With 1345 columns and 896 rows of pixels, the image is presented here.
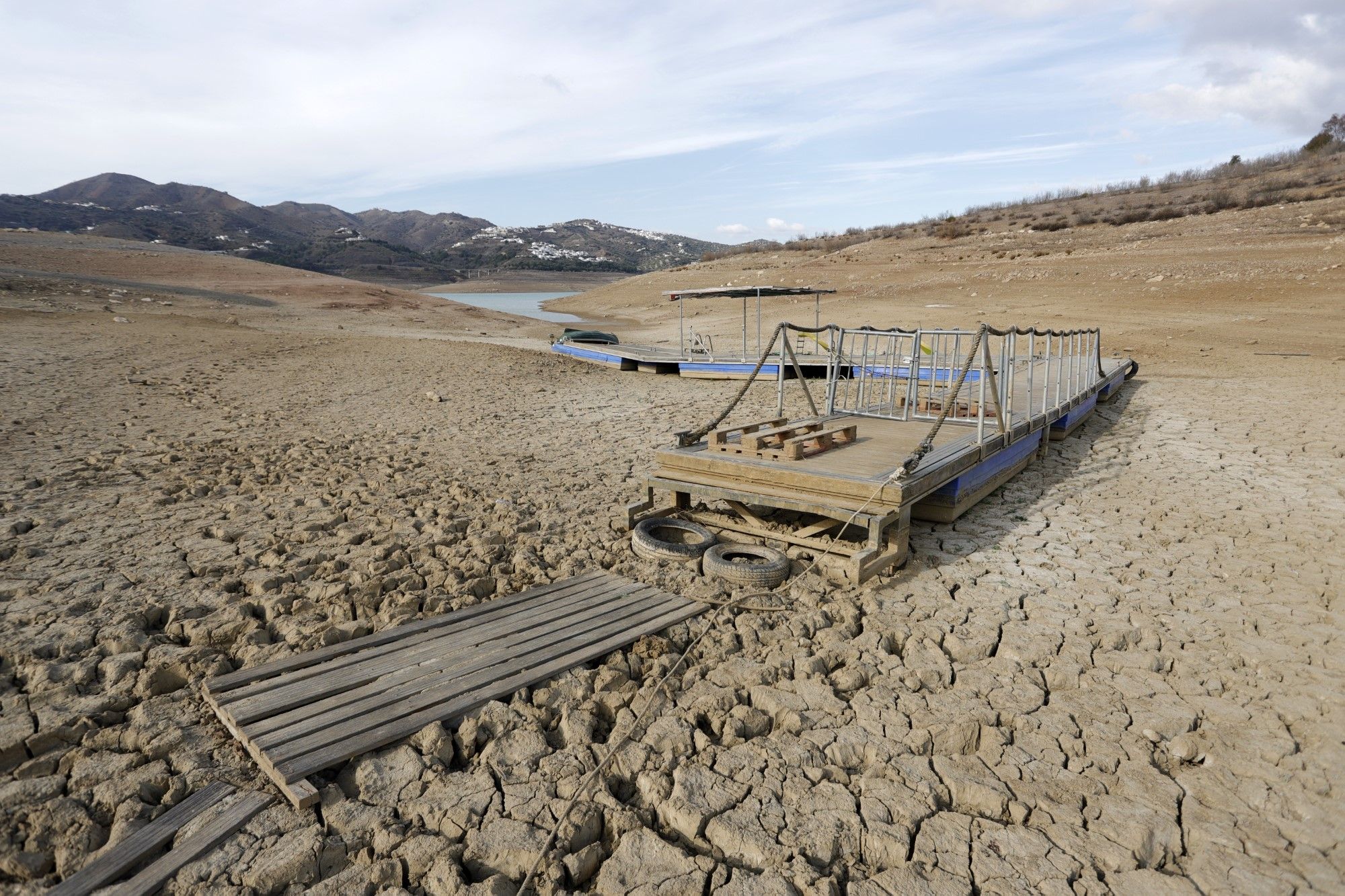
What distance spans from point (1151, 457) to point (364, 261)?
92101mm

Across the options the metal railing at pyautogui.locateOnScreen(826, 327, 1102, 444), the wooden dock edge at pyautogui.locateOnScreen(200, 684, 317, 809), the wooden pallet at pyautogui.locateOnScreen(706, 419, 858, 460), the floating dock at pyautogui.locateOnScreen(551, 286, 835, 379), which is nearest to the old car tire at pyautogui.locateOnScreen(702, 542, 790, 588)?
the wooden pallet at pyautogui.locateOnScreen(706, 419, 858, 460)

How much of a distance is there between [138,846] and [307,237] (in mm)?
149360

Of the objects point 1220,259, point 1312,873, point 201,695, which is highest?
point 1220,259

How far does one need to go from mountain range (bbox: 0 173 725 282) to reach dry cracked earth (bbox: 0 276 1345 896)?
79.3 metres

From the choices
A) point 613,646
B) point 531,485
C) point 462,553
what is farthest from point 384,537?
point 613,646

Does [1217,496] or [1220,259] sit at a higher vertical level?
[1220,259]

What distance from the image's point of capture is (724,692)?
393cm

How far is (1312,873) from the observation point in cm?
277

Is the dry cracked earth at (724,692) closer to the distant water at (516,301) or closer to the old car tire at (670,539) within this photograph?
the old car tire at (670,539)

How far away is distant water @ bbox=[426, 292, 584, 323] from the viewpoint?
4416 cm

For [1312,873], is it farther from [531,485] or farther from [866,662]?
[531,485]

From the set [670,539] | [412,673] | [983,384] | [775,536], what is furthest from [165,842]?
[983,384]

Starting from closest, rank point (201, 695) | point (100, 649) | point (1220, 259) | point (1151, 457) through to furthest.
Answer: point (201, 695), point (100, 649), point (1151, 457), point (1220, 259)

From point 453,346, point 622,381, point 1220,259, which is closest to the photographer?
point 622,381
